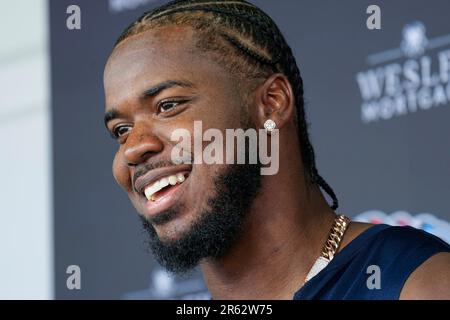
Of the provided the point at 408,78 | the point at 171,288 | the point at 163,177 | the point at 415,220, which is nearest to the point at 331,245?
the point at 163,177

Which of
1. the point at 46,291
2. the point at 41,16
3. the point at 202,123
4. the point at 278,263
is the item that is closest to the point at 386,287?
the point at 278,263

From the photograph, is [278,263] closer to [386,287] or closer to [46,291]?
[386,287]

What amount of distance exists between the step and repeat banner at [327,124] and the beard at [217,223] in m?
0.76

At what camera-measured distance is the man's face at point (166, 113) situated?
5.42ft

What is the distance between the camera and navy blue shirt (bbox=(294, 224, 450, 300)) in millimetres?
1563

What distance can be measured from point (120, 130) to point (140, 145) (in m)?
0.10

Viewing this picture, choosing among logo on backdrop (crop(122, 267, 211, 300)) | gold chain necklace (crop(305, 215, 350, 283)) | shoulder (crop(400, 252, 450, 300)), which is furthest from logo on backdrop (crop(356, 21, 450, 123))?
shoulder (crop(400, 252, 450, 300))

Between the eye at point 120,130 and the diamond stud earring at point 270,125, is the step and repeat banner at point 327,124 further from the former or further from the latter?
the eye at point 120,130

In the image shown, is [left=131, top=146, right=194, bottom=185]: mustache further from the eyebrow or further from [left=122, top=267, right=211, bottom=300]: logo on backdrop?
[left=122, top=267, right=211, bottom=300]: logo on backdrop

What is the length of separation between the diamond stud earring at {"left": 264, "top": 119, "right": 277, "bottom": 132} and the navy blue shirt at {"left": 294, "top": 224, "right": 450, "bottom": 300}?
0.76 feet

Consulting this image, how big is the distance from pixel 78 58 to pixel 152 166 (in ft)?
4.08

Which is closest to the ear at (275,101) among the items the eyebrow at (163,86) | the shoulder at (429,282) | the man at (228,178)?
the man at (228,178)

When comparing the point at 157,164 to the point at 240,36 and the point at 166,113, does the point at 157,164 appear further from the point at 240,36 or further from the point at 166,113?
the point at 240,36
